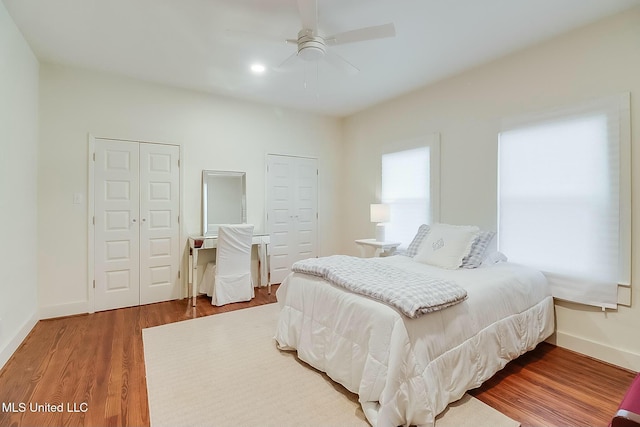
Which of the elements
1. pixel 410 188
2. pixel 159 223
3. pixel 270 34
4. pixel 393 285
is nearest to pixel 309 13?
pixel 270 34

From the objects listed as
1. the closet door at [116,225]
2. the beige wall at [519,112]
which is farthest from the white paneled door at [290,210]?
the closet door at [116,225]

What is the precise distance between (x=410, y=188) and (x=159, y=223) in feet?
10.3

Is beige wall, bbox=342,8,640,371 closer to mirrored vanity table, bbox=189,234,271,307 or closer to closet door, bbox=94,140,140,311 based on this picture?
mirrored vanity table, bbox=189,234,271,307

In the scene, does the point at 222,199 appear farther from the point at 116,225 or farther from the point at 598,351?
the point at 598,351

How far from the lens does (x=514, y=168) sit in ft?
9.63

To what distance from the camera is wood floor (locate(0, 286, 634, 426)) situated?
1.73 meters

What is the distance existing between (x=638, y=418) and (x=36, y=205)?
4.41 m

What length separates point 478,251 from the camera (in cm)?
274

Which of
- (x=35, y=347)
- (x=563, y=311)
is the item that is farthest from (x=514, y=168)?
(x=35, y=347)

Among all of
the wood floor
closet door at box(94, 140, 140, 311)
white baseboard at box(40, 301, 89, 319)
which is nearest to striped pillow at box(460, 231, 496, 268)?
the wood floor

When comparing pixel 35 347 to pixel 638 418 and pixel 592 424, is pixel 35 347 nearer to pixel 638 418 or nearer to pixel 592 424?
pixel 638 418

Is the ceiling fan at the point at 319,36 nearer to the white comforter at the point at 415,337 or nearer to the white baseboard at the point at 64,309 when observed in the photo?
the white comforter at the point at 415,337

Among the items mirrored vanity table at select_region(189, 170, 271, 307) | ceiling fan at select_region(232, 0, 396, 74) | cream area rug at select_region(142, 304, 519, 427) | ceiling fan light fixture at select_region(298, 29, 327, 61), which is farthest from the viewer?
mirrored vanity table at select_region(189, 170, 271, 307)

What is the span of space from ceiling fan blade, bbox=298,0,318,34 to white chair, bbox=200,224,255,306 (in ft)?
7.47
